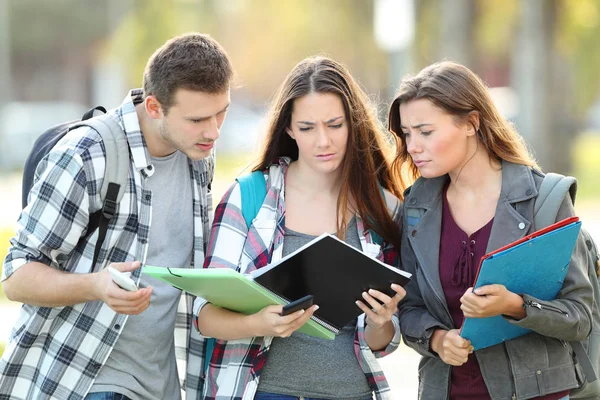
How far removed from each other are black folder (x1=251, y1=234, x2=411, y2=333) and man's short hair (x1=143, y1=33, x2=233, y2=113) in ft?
2.73

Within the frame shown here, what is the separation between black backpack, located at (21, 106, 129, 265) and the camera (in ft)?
11.6

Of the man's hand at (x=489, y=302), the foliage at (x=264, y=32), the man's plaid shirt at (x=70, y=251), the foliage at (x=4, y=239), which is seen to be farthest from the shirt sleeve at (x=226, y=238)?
the foliage at (x=264, y=32)

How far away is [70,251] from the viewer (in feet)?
11.6

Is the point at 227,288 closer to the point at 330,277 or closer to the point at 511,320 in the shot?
the point at 330,277

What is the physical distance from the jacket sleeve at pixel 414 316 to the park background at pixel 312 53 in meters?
0.86

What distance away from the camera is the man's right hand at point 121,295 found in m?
3.27

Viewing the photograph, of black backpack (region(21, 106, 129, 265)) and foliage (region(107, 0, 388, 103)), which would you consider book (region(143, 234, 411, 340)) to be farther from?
foliage (region(107, 0, 388, 103))

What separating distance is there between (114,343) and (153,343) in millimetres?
173

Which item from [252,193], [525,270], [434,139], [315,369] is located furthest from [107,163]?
[525,270]

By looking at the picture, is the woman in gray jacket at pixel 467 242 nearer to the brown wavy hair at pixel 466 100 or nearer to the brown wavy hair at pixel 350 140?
the brown wavy hair at pixel 466 100

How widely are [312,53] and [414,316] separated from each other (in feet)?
53.8

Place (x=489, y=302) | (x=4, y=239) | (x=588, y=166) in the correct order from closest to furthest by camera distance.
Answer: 1. (x=489, y=302)
2. (x=4, y=239)
3. (x=588, y=166)

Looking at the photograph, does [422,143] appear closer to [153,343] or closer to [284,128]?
[284,128]

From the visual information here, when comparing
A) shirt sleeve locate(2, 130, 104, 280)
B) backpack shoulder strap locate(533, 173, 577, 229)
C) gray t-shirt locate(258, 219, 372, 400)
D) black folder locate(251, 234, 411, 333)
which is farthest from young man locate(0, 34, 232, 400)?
backpack shoulder strap locate(533, 173, 577, 229)
